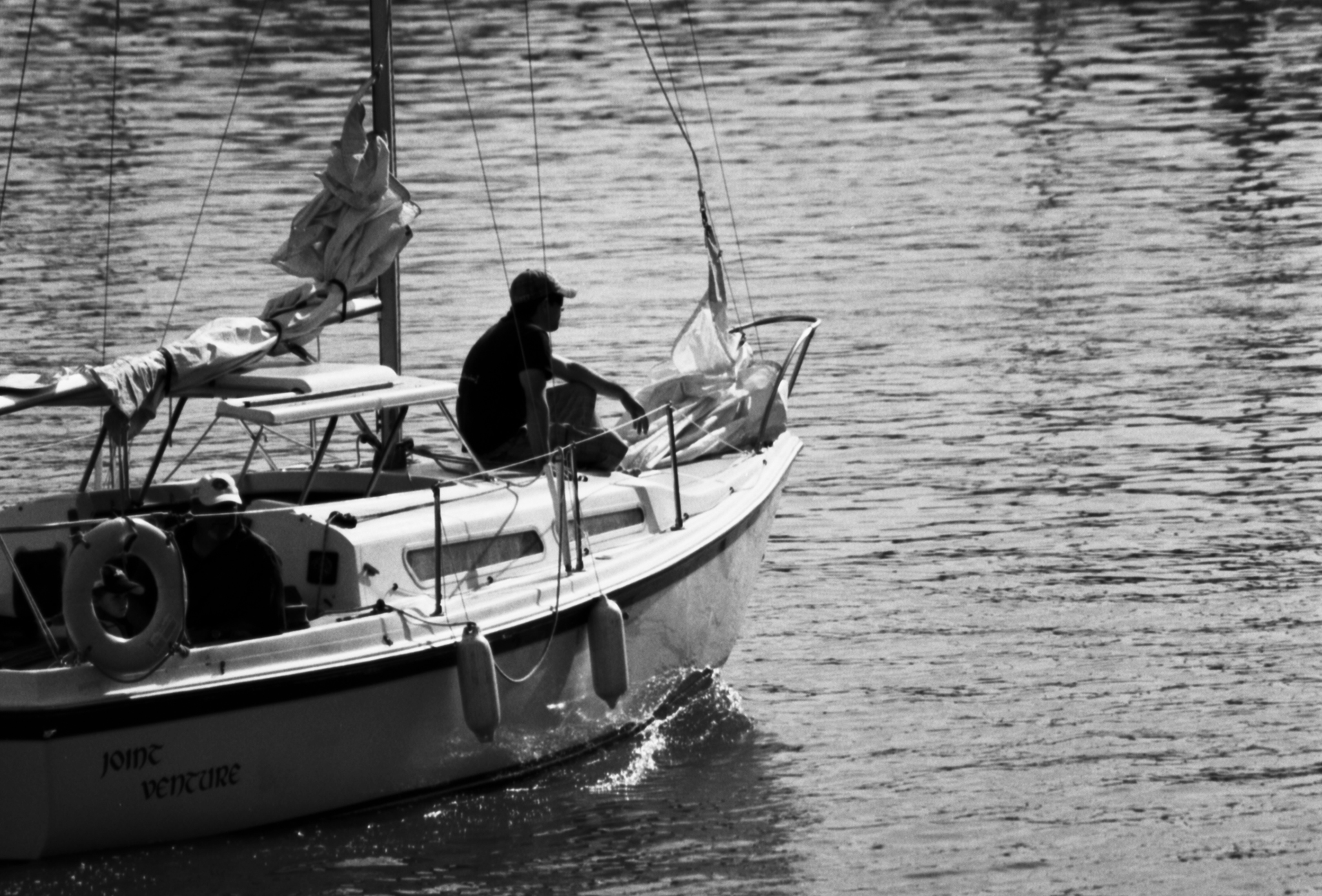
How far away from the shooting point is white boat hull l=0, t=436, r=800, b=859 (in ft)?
29.9

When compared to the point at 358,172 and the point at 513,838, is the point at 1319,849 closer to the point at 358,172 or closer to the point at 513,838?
the point at 513,838

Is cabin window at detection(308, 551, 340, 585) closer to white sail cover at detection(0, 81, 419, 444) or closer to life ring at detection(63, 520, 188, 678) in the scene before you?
life ring at detection(63, 520, 188, 678)

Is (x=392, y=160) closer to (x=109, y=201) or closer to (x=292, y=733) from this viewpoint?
(x=292, y=733)

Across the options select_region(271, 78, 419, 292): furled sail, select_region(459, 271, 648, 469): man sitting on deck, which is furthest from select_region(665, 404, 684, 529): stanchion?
select_region(271, 78, 419, 292): furled sail

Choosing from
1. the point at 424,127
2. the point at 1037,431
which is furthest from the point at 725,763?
the point at 424,127

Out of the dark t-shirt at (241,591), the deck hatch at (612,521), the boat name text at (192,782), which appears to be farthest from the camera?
the deck hatch at (612,521)

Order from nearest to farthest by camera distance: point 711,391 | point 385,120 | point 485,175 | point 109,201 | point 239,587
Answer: point 239,587
point 385,120
point 711,391
point 485,175
point 109,201

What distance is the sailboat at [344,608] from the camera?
30.1 feet

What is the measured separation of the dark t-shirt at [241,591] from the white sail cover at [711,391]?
12.2ft

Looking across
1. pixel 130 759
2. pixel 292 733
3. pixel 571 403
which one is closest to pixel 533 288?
pixel 571 403

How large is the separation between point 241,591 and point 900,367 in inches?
452

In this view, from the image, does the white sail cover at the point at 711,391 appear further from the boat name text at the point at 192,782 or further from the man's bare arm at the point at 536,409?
the boat name text at the point at 192,782

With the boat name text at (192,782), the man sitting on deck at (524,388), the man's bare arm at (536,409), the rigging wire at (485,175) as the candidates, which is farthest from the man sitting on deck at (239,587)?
the rigging wire at (485,175)

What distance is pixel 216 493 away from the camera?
9891 millimetres
